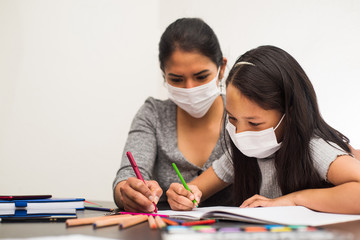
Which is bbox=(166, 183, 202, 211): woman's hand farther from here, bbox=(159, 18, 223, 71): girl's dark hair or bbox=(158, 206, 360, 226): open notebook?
bbox=(159, 18, 223, 71): girl's dark hair

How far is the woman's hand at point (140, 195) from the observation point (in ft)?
2.57

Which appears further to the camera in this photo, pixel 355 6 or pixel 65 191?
pixel 65 191

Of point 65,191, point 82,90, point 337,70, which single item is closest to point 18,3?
point 82,90

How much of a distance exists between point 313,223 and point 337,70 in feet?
3.85

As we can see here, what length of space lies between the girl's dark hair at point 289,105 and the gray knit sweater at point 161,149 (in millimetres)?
329

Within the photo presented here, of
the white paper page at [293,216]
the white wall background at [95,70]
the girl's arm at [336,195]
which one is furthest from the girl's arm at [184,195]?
the white wall background at [95,70]

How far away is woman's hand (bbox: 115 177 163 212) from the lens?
30.8 inches

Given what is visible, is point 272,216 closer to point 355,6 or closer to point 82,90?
point 355,6

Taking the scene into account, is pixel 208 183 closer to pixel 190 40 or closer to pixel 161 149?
pixel 161 149

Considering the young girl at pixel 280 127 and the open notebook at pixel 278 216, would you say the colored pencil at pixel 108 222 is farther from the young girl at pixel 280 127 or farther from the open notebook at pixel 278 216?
the young girl at pixel 280 127

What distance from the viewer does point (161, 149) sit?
1292 mm

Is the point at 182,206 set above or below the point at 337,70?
below

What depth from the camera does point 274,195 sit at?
3.28 ft

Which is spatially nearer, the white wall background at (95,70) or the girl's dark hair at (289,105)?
the girl's dark hair at (289,105)
